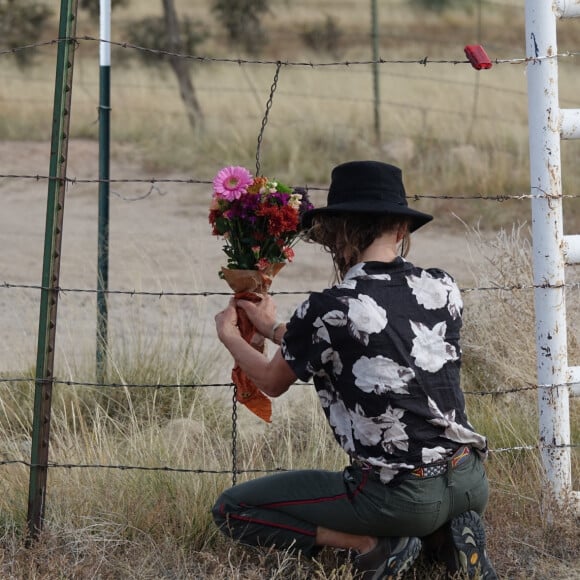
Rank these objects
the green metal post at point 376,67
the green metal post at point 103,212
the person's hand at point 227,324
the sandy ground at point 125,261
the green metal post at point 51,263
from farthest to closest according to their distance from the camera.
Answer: the green metal post at point 376,67 < the sandy ground at point 125,261 < the green metal post at point 103,212 < the green metal post at point 51,263 < the person's hand at point 227,324

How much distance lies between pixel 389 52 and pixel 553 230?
1043 inches

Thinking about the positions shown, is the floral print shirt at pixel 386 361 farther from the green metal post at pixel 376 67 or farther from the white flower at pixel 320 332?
the green metal post at pixel 376 67

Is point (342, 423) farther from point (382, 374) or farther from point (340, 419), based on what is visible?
point (382, 374)

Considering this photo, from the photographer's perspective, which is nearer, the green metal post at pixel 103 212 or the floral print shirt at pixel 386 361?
the floral print shirt at pixel 386 361

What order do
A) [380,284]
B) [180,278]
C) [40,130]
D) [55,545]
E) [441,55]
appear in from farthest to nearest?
[441,55] < [40,130] < [180,278] < [55,545] < [380,284]

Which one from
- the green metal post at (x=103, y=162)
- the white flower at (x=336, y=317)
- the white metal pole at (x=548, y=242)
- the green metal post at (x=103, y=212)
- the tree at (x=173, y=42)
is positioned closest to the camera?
the white flower at (x=336, y=317)

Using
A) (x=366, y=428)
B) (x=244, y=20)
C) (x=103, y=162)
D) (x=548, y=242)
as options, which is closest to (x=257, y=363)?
(x=366, y=428)

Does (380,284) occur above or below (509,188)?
below

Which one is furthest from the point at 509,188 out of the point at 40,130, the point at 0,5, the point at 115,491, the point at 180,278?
the point at 0,5

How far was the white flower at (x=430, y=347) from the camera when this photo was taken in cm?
311

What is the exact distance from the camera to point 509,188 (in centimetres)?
1101

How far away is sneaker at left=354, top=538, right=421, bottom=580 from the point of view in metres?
3.15

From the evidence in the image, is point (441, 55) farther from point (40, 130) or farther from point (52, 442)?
point (52, 442)

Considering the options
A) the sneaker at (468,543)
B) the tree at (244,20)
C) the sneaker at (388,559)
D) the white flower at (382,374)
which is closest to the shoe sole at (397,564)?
the sneaker at (388,559)
